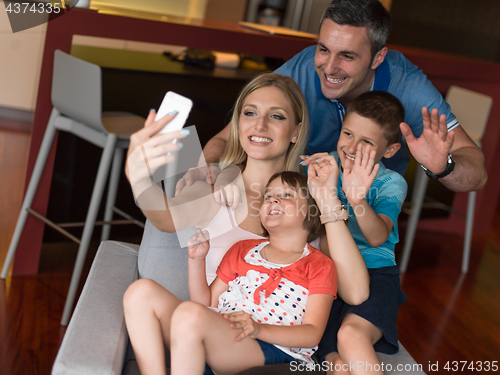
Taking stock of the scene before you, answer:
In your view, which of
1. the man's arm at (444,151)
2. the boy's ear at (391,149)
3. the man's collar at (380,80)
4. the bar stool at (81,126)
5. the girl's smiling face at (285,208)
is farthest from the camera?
the bar stool at (81,126)

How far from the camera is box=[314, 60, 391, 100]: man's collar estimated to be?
→ 1855 millimetres

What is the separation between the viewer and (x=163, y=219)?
54.2 inches

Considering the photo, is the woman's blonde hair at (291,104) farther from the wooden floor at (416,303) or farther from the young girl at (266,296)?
the wooden floor at (416,303)

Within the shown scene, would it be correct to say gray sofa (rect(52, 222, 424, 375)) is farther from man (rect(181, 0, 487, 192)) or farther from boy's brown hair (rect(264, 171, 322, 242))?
boy's brown hair (rect(264, 171, 322, 242))

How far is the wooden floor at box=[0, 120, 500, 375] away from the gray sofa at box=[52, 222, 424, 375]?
63 centimetres

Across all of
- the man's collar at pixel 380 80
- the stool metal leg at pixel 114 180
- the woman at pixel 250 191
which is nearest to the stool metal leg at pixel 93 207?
the stool metal leg at pixel 114 180

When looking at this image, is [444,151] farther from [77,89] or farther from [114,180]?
[114,180]

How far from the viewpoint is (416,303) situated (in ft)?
9.16

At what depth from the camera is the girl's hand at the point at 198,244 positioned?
4.23 ft

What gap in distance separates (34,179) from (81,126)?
343 millimetres

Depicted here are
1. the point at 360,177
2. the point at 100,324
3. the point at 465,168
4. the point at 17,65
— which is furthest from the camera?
the point at 17,65

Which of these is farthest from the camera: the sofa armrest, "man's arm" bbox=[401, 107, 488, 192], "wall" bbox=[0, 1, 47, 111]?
"wall" bbox=[0, 1, 47, 111]

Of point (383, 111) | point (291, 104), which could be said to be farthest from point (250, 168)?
point (383, 111)

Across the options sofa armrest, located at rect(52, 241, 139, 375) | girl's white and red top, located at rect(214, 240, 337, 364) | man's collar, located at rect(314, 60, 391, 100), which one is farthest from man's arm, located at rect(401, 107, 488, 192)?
sofa armrest, located at rect(52, 241, 139, 375)
